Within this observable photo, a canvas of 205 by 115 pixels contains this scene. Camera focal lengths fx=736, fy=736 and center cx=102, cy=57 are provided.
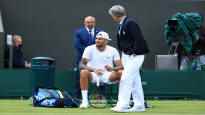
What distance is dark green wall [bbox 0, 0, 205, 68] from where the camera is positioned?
20141 millimetres

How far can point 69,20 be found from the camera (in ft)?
66.3

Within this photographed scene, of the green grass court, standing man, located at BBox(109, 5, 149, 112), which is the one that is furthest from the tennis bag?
standing man, located at BBox(109, 5, 149, 112)

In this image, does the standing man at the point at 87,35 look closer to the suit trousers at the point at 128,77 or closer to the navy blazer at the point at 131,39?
the navy blazer at the point at 131,39

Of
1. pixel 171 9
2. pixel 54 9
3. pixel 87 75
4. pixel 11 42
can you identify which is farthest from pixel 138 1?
pixel 87 75

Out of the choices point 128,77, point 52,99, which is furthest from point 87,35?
point 128,77

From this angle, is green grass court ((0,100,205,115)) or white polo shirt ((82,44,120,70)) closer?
green grass court ((0,100,205,115))

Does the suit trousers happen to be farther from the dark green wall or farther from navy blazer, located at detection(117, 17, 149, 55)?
the dark green wall

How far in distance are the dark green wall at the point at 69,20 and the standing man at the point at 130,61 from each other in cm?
737

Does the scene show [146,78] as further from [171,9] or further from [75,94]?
[171,9]

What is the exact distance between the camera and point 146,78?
57.4 ft

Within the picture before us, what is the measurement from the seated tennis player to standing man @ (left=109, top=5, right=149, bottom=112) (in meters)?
0.92

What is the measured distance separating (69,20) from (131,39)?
765 centimetres

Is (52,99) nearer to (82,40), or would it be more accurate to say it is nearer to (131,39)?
(131,39)

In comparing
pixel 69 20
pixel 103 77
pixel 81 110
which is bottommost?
pixel 81 110
